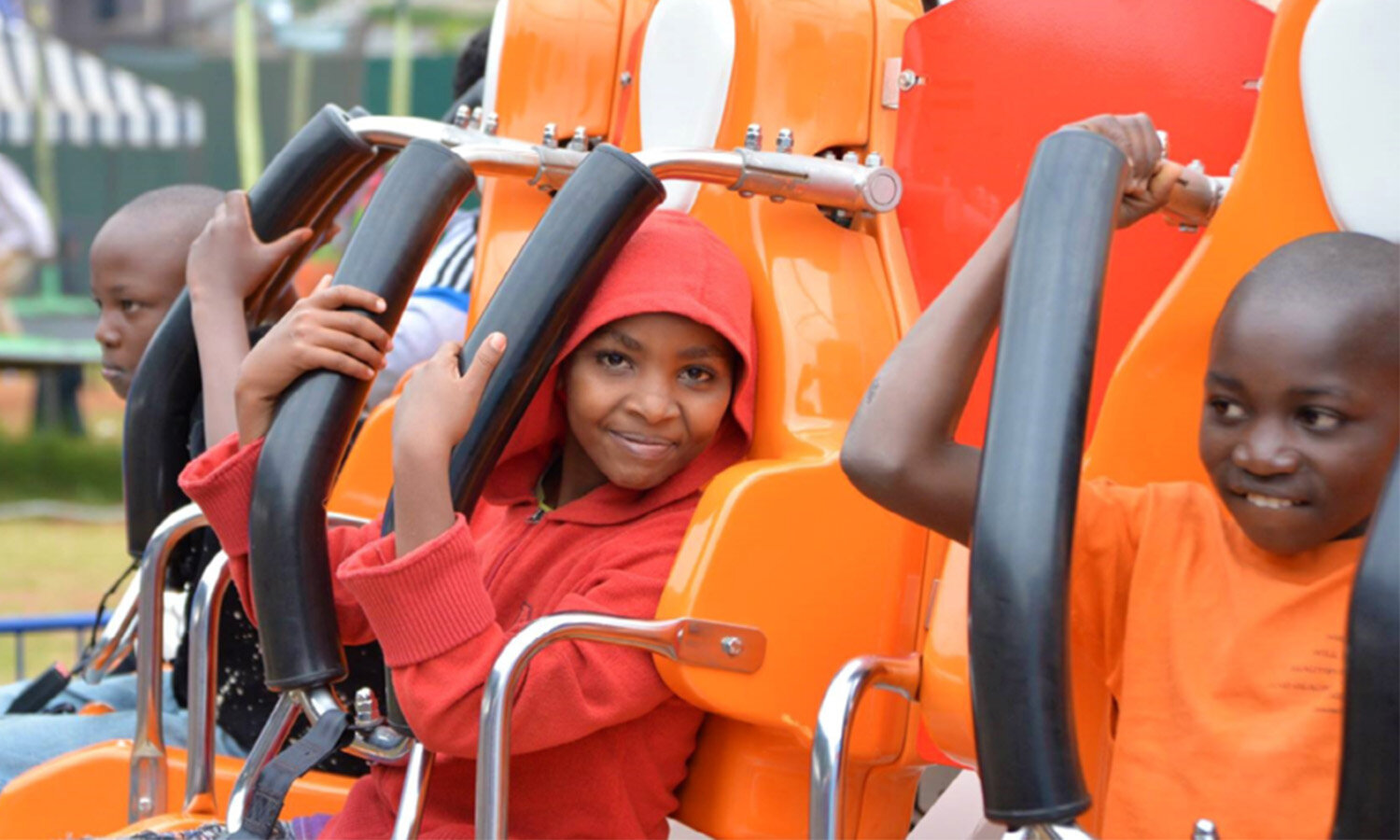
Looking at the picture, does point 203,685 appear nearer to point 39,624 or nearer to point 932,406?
point 932,406

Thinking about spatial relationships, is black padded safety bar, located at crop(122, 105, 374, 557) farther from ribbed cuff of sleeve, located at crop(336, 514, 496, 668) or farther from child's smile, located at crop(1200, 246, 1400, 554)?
child's smile, located at crop(1200, 246, 1400, 554)

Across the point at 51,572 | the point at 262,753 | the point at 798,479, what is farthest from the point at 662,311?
the point at 51,572

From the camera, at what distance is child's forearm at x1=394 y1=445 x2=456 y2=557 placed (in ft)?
4.80

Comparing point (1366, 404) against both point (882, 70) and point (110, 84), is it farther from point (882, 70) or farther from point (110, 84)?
point (110, 84)

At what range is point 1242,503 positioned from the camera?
1247 millimetres

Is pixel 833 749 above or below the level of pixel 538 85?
below

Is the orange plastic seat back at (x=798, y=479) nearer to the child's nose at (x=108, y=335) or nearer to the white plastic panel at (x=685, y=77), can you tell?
the white plastic panel at (x=685, y=77)

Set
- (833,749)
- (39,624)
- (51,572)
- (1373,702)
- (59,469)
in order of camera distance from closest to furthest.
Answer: (1373,702)
(833,749)
(39,624)
(51,572)
(59,469)

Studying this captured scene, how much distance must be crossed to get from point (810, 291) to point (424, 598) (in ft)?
1.67

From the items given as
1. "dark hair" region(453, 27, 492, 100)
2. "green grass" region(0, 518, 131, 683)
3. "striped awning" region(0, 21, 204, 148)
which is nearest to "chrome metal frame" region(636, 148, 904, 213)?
"dark hair" region(453, 27, 492, 100)

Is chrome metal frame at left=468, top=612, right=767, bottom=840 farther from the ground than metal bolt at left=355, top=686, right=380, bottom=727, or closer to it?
farther from the ground

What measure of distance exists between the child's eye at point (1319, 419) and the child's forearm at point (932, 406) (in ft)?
0.74

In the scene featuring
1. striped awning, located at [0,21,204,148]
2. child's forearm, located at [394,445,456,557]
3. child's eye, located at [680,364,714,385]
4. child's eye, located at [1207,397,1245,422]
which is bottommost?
child's forearm, located at [394,445,456,557]

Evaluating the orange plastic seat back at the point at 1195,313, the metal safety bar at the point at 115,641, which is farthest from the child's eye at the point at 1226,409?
the metal safety bar at the point at 115,641
